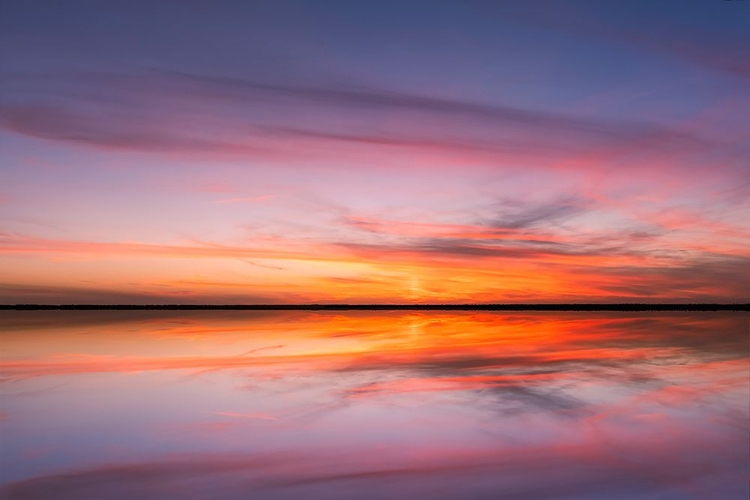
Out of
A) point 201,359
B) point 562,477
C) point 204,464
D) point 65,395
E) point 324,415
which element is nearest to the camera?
point 562,477

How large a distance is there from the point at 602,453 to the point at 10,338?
13.2 m

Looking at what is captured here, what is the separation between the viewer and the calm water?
4.28m

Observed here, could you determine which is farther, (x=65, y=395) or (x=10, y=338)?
(x=10, y=338)

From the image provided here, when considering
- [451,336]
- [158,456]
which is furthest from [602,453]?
[451,336]

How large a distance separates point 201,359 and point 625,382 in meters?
6.20

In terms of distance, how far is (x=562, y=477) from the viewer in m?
4.36

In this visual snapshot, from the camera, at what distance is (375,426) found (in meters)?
5.80

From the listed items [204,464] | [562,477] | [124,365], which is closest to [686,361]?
[562,477]

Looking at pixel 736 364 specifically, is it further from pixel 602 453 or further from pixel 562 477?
pixel 562 477

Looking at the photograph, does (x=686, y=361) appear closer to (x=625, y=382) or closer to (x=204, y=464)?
(x=625, y=382)

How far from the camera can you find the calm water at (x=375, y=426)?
4.28 m

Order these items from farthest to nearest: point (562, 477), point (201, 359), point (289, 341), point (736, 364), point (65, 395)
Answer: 1. point (289, 341)
2. point (201, 359)
3. point (736, 364)
4. point (65, 395)
5. point (562, 477)

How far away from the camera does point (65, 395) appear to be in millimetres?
Answer: 7039

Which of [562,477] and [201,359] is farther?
[201,359]
